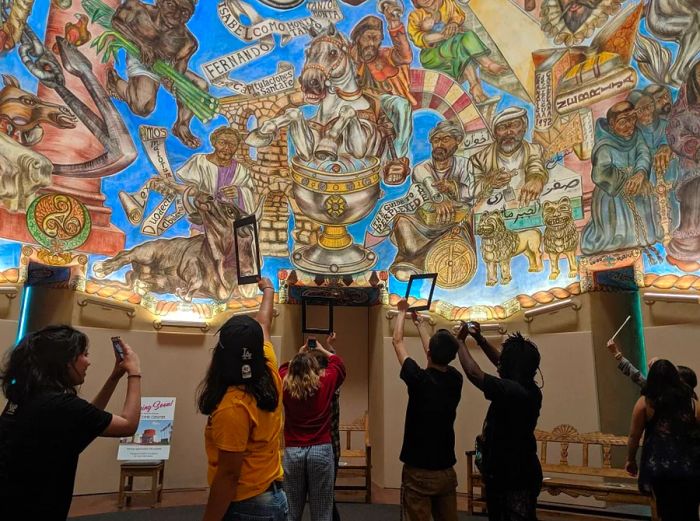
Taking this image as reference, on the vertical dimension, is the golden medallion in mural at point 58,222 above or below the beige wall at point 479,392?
above

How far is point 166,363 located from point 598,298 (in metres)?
7.52

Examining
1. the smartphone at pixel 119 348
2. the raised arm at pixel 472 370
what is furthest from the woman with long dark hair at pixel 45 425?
the raised arm at pixel 472 370

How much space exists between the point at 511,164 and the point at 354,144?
3.24 metres

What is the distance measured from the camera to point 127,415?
2.46 m

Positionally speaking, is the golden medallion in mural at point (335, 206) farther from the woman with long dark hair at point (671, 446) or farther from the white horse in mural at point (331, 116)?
the woman with long dark hair at point (671, 446)

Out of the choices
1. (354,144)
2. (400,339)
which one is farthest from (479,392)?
(400,339)

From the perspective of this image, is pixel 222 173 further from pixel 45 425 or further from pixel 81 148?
pixel 45 425

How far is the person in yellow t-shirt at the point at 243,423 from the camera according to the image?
88.0 inches

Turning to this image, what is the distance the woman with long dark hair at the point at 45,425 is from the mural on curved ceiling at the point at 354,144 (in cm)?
743

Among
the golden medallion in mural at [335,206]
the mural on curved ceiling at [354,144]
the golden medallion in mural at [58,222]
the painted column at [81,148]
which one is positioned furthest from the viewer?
the golden medallion in mural at [335,206]

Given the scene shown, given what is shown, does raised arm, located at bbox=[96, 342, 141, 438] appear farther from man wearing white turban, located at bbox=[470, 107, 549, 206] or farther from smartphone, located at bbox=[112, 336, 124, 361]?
man wearing white turban, located at bbox=[470, 107, 549, 206]

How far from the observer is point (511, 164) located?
35.3 feet

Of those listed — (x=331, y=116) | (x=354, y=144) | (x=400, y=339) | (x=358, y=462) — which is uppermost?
(x=331, y=116)

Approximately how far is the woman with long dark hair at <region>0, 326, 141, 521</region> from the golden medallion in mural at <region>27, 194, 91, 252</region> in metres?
7.84
